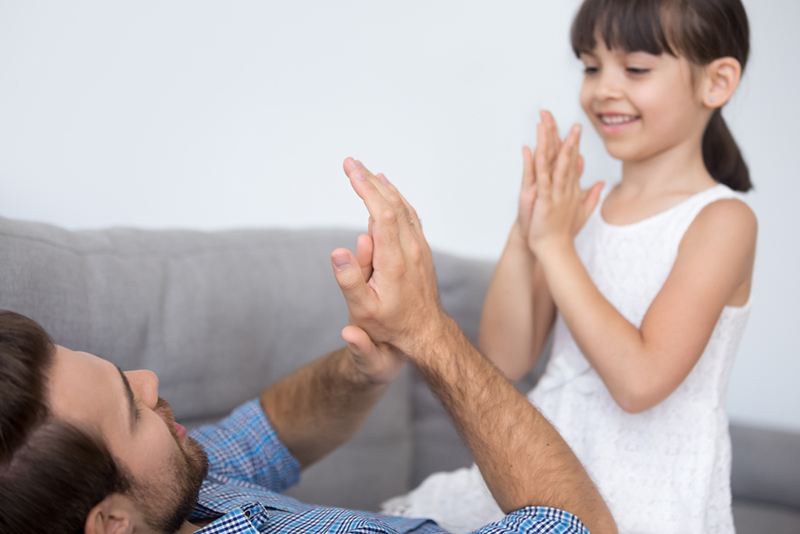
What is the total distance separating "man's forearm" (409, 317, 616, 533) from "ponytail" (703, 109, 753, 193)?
2.37 feet

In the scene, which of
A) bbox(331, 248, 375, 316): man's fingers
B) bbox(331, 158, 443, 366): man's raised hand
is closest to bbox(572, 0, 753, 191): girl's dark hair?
bbox(331, 158, 443, 366): man's raised hand

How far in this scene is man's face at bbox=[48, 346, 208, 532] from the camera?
675mm

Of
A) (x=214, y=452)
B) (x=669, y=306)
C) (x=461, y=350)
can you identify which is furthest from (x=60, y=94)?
(x=669, y=306)

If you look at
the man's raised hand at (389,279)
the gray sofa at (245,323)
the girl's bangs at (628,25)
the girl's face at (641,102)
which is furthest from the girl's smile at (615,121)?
the gray sofa at (245,323)

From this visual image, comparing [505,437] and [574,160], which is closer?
[505,437]

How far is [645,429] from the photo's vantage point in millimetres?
1120

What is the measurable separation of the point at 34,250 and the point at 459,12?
1.30 m

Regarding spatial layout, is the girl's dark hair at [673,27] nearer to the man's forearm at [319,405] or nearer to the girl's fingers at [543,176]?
the girl's fingers at [543,176]

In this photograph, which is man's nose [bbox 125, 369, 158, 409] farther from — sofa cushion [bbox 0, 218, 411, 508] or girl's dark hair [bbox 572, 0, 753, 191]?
girl's dark hair [bbox 572, 0, 753, 191]

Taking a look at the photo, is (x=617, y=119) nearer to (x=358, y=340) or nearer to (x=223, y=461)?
(x=358, y=340)

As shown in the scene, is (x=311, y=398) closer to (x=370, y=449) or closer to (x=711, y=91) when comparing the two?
(x=370, y=449)

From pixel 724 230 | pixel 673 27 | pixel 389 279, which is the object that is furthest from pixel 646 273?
pixel 389 279

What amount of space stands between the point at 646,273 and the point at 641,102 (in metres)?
0.31

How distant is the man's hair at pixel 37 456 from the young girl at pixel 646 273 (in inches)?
26.6
